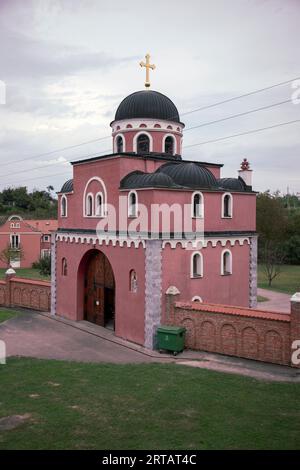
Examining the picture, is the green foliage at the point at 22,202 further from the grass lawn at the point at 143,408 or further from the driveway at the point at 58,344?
the grass lawn at the point at 143,408

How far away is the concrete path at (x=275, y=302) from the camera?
27.7 metres

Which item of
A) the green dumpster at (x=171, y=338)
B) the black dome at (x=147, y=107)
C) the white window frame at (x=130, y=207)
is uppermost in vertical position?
the black dome at (x=147, y=107)

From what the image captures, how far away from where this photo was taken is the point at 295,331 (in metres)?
15.5

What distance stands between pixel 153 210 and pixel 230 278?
5101 millimetres

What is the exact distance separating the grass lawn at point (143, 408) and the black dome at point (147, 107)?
12.5m

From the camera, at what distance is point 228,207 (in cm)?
2116

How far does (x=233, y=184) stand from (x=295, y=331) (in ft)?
27.4

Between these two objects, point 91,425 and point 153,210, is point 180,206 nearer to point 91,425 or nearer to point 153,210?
point 153,210

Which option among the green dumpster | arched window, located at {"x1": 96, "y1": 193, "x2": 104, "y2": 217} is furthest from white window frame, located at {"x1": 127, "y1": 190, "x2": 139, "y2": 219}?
the green dumpster

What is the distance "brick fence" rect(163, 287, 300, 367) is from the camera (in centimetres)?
1573

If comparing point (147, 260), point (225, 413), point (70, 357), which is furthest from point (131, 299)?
point (225, 413)

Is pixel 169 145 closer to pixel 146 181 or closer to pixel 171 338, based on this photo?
pixel 146 181

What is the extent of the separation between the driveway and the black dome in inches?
419

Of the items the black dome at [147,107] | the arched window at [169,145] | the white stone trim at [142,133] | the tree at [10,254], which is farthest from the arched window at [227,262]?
the tree at [10,254]
